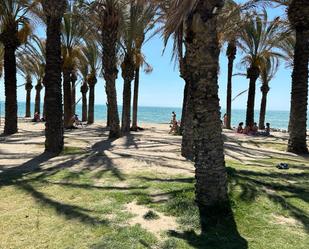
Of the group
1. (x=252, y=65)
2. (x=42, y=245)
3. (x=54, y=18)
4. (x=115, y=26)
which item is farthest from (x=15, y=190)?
(x=252, y=65)

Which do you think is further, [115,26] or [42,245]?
[115,26]

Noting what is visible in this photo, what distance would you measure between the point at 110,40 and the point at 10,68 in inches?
206

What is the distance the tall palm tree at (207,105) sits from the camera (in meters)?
6.63

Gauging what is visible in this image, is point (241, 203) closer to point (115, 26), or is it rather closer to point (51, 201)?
point (51, 201)

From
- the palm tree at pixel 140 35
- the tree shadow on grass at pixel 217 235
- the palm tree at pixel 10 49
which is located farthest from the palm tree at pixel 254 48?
the tree shadow on grass at pixel 217 235

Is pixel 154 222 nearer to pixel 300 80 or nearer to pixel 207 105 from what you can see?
pixel 207 105

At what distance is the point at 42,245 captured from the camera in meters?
5.38

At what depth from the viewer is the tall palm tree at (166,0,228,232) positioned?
6.63 m

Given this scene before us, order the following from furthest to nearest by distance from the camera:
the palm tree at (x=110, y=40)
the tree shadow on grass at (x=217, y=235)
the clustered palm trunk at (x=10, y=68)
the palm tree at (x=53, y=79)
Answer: the clustered palm trunk at (x=10, y=68) → the palm tree at (x=110, y=40) → the palm tree at (x=53, y=79) → the tree shadow on grass at (x=217, y=235)

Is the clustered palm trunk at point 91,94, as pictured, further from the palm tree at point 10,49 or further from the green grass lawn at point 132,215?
the green grass lawn at point 132,215

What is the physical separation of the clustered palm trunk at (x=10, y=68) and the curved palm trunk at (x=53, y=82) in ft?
22.9

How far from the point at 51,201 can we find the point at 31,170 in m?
2.92

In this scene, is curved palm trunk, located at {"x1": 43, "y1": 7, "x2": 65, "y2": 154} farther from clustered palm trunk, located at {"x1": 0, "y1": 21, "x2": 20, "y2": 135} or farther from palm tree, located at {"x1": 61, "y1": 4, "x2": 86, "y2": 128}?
palm tree, located at {"x1": 61, "y1": 4, "x2": 86, "y2": 128}

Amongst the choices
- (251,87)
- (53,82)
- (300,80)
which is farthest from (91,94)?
(300,80)
